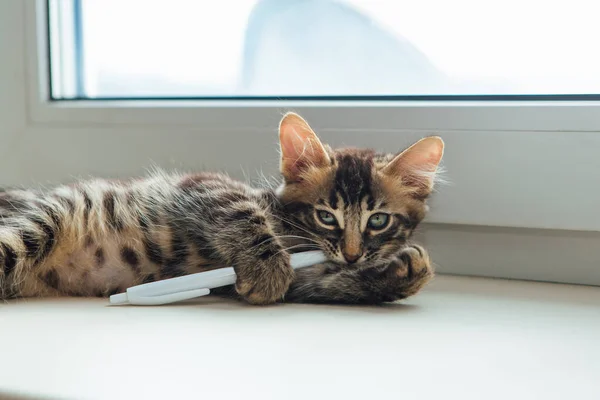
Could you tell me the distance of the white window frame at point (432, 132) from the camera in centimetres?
103

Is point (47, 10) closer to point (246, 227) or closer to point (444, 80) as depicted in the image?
point (246, 227)

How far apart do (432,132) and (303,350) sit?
568mm

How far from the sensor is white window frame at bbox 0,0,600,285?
3.36 feet

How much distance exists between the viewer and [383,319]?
0.82 metres

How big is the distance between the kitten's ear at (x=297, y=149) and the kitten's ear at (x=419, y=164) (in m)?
0.12

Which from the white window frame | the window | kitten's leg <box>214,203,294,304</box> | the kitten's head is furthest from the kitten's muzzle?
the window

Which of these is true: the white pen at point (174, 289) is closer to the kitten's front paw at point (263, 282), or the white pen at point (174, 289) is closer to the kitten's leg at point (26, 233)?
the kitten's front paw at point (263, 282)

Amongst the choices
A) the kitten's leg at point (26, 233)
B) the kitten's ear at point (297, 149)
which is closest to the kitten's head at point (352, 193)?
the kitten's ear at point (297, 149)

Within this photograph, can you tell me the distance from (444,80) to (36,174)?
3.00 feet

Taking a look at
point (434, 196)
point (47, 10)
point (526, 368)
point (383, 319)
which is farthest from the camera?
point (47, 10)

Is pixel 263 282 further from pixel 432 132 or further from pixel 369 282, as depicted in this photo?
pixel 432 132

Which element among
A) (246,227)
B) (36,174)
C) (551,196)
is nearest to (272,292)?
(246,227)

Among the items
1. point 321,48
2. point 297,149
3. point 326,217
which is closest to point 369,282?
point 326,217

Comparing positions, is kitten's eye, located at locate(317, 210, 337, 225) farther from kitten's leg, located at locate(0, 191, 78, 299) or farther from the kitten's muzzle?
kitten's leg, located at locate(0, 191, 78, 299)
